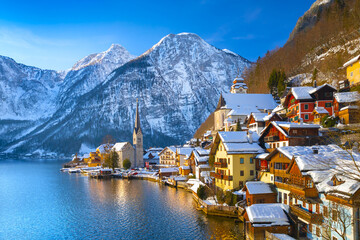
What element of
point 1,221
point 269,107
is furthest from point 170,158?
point 1,221

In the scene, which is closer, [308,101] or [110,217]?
[110,217]

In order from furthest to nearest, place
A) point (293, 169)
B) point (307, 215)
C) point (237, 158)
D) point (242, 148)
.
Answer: point (242, 148)
point (237, 158)
point (293, 169)
point (307, 215)

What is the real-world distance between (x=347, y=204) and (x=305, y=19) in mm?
137640

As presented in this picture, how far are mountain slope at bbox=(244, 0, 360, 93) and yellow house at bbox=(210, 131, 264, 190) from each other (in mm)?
32641

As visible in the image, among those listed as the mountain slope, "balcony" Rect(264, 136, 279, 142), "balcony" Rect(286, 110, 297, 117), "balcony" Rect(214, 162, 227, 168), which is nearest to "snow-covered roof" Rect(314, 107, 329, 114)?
"balcony" Rect(286, 110, 297, 117)

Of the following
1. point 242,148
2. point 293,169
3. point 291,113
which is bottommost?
point 293,169

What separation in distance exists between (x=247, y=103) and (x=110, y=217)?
4830 centimetres

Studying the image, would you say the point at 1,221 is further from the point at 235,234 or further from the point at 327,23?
the point at 327,23

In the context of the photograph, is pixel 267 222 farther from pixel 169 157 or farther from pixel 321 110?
pixel 169 157

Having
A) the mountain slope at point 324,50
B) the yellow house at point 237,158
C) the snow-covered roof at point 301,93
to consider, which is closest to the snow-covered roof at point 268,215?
the yellow house at point 237,158

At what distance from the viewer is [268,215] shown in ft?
80.1

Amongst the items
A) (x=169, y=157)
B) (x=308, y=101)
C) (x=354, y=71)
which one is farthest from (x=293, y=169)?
(x=169, y=157)

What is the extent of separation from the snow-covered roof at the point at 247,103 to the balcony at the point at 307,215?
46.0m

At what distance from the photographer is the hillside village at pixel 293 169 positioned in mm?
19655
